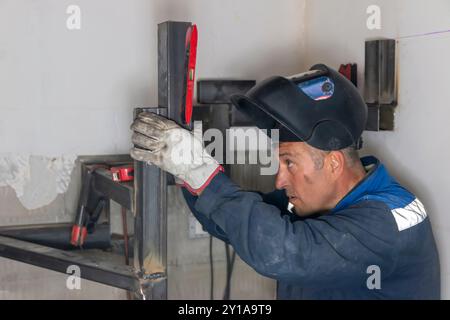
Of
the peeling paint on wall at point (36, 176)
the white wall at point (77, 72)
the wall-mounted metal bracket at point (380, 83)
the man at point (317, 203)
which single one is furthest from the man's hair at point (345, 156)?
the peeling paint on wall at point (36, 176)

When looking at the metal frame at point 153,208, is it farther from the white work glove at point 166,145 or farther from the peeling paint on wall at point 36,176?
the peeling paint on wall at point 36,176

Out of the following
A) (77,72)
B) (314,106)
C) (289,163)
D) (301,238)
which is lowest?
(301,238)

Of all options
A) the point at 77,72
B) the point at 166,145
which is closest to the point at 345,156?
the point at 166,145

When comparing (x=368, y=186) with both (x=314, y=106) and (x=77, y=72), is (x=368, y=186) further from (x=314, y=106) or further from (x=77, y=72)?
(x=77, y=72)

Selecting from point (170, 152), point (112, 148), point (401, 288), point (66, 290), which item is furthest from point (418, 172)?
point (66, 290)

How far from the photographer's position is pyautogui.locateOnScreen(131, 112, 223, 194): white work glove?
120 cm

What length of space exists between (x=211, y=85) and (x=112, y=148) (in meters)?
0.42

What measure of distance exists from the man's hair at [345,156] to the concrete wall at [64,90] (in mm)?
721

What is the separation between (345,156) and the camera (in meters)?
1.46

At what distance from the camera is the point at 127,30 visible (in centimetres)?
188

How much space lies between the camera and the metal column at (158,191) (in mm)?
1197

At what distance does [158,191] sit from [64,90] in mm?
740

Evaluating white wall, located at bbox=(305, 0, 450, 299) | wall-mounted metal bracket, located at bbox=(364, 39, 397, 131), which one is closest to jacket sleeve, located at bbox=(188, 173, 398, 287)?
white wall, located at bbox=(305, 0, 450, 299)

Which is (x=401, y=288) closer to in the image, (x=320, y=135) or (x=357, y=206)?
(x=357, y=206)
